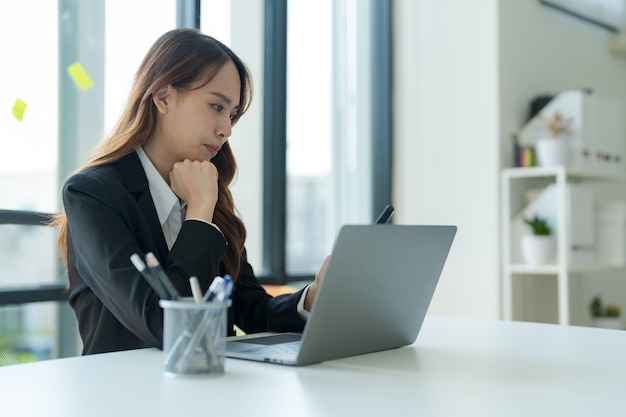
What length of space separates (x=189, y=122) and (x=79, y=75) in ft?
2.90

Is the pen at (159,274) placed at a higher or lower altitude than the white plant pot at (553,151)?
lower

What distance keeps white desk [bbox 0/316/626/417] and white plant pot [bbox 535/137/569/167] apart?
2055mm

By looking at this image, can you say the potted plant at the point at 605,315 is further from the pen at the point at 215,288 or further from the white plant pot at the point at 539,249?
the pen at the point at 215,288

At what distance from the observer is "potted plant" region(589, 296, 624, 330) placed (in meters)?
3.60

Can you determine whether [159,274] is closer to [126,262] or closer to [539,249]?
[126,262]

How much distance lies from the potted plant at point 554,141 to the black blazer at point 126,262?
1.96 metres

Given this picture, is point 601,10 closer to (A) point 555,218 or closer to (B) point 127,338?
(A) point 555,218

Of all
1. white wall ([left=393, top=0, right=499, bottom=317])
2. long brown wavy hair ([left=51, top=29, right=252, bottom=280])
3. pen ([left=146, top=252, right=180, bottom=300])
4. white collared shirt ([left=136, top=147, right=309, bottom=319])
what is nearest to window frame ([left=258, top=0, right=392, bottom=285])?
white wall ([left=393, top=0, right=499, bottom=317])

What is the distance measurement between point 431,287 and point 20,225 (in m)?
1.32

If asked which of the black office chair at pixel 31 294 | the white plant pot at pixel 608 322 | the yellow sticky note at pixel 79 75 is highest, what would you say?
the yellow sticky note at pixel 79 75

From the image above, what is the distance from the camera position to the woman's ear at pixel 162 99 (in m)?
1.54

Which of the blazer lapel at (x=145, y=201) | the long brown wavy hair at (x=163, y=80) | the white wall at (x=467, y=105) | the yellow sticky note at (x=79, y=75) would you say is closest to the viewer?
the blazer lapel at (x=145, y=201)

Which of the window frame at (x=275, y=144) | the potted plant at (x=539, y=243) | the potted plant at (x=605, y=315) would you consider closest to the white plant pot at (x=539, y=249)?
the potted plant at (x=539, y=243)

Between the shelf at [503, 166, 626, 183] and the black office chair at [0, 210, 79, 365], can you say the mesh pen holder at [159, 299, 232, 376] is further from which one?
the shelf at [503, 166, 626, 183]
